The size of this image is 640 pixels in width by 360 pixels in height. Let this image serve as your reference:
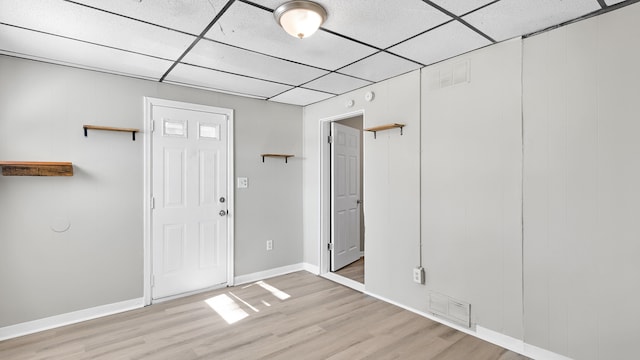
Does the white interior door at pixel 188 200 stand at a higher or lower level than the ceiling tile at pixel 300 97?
lower

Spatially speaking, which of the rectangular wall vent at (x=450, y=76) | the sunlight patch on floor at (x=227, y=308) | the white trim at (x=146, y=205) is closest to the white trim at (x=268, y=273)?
the sunlight patch on floor at (x=227, y=308)

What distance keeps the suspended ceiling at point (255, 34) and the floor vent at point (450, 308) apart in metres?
2.16

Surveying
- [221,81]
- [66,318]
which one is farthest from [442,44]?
[66,318]

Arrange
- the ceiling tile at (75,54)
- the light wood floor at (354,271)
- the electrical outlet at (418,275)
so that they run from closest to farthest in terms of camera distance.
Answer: the ceiling tile at (75,54) < the electrical outlet at (418,275) < the light wood floor at (354,271)

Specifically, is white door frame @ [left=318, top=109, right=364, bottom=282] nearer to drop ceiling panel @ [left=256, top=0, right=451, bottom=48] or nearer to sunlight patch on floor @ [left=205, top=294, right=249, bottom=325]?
sunlight patch on floor @ [left=205, top=294, right=249, bottom=325]

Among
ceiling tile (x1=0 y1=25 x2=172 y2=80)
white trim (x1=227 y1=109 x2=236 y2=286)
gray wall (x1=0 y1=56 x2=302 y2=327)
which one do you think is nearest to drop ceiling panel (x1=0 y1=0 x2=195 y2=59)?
ceiling tile (x1=0 y1=25 x2=172 y2=80)

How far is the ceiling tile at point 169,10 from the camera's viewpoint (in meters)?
1.89

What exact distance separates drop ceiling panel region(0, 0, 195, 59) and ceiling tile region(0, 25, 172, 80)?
0.14 meters

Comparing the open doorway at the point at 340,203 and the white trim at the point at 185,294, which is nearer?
the white trim at the point at 185,294

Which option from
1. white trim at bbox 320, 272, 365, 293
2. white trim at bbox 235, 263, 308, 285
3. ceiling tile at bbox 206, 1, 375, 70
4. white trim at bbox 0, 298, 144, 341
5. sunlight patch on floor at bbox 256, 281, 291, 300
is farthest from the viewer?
white trim at bbox 235, 263, 308, 285

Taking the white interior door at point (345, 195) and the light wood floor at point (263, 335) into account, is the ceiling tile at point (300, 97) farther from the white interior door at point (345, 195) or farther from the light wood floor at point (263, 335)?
the light wood floor at point (263, 335)

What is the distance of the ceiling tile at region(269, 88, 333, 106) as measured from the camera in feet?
12.7

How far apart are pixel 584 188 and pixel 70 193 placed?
13.7 feet

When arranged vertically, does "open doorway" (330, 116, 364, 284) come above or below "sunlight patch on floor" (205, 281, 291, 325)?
above
